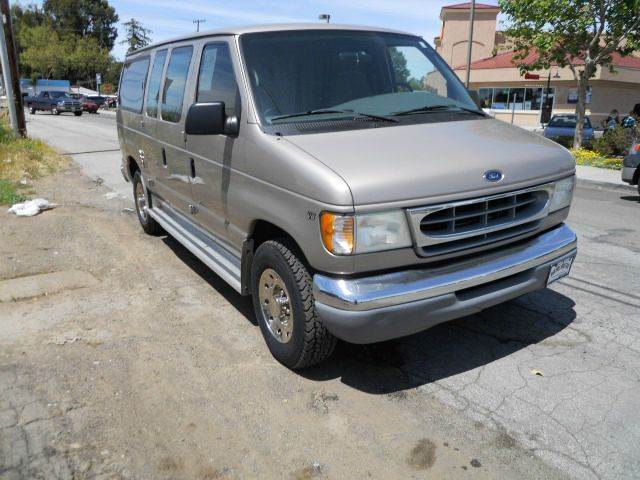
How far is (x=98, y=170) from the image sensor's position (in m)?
12.3

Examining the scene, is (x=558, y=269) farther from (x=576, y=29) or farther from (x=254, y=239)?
(x=576, y=29)

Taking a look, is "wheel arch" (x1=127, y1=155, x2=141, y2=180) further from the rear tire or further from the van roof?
the van roof

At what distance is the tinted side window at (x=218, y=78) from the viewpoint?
390 centimetres

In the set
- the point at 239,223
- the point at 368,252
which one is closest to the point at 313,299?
the point at 368,252

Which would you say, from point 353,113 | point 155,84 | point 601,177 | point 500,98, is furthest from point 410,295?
point 500,98

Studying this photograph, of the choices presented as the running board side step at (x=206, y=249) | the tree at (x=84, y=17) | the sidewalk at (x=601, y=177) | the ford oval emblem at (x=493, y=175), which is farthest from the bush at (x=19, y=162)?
the tree at (x=84, y=17)

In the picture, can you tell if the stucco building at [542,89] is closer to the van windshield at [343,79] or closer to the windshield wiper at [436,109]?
the van windshield at [343,79]

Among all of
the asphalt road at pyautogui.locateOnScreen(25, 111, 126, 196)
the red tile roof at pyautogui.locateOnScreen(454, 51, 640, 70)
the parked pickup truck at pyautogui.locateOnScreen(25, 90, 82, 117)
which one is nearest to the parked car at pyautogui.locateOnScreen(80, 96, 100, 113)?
the parked pickup truck at pyautogui.locateOnScreen(25, 90, 82, 117)

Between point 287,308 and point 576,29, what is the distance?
16.4 meters

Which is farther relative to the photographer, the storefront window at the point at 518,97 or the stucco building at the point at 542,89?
the storefront window at the point at 518,97

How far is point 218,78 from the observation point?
4.14m

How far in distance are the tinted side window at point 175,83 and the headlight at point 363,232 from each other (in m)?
2.46

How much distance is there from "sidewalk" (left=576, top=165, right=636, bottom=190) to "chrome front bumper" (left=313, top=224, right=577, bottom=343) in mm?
9384

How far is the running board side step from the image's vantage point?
4188 mm
